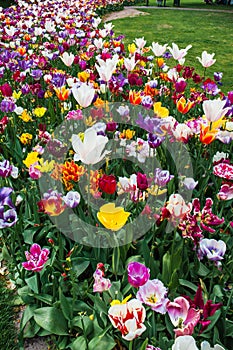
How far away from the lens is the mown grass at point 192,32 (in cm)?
737

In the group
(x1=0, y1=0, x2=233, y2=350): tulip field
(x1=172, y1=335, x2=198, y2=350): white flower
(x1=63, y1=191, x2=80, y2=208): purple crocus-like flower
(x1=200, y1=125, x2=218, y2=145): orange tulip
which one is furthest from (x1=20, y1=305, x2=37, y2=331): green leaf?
(x1=200, y1=125, x2=218, y2=145): orange tulip

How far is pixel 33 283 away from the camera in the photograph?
2.09 metres

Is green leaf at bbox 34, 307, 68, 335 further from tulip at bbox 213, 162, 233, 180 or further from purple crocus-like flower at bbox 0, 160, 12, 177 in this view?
tulip at bbox 213, 162, 233, 180

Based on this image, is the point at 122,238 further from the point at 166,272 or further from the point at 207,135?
the point at 207,135

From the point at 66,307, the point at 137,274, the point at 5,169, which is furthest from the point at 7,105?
the point at 137,274

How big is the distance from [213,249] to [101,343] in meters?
0.67

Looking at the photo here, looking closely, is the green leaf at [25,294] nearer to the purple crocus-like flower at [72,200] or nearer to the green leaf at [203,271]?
the purple crocus-like flower at [72,200]

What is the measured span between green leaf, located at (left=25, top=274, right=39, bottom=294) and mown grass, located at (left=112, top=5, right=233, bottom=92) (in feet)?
14.3

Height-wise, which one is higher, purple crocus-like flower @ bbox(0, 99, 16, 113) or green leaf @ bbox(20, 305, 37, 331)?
purple crocus-like flower @ bbox(0, 99, 16, 113)

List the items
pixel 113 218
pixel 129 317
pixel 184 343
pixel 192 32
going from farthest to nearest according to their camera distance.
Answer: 1. pixel 192 32
2. pixel 113 218
3. pixel 129 317
4. pixel 184 343

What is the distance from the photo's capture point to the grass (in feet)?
6.28

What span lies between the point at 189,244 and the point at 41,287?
81 centimetres

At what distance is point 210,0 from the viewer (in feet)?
67.6

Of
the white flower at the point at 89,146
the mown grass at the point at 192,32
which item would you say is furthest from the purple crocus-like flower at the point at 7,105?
the mown grass at the point at 192,32
